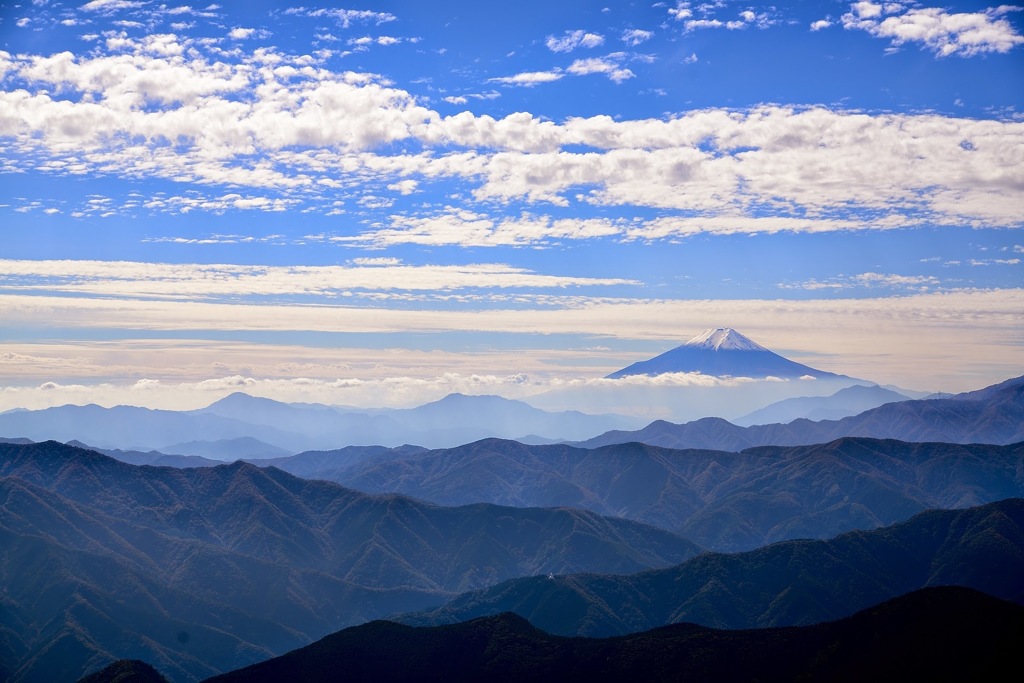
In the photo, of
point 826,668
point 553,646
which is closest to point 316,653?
point 553,646

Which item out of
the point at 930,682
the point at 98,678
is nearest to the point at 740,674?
the point at 930,682

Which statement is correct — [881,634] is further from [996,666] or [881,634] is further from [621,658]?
[621,658]

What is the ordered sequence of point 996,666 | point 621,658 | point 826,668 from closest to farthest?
point 996,666, point 826,668, point 621,658

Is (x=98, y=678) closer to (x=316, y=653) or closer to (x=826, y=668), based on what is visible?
(x=316, y=653)

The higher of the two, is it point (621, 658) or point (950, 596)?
point (950, 596)

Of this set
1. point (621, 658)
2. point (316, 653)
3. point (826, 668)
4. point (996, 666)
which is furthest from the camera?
point (316, 653)

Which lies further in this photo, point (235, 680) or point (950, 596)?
point (235, 680)
